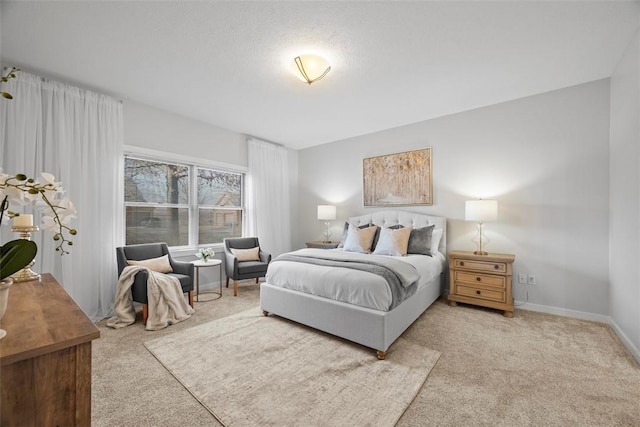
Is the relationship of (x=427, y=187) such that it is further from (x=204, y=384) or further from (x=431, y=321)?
(x=204, y=384)

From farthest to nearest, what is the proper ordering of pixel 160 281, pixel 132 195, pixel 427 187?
pixel 427 187
pixel 132 195
pixel 160 281

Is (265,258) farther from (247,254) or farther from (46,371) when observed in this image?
(46,371)

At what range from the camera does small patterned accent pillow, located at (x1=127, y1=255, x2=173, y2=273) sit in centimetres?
317

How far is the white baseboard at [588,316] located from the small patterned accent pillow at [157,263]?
440cm

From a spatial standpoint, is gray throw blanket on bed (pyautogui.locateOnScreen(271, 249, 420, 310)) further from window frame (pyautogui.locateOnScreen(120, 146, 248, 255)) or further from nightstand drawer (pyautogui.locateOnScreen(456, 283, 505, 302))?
window frame (pyautogui.locateOnScreen(120, 146, 248, 255))

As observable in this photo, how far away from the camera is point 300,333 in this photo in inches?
105

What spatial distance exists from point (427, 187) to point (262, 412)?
3.54 m

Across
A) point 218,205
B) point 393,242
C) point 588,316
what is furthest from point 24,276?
point 588,316

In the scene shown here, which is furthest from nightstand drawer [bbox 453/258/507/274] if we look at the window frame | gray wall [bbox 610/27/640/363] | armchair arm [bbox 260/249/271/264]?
the window frame

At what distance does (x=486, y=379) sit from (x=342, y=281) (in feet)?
4.13

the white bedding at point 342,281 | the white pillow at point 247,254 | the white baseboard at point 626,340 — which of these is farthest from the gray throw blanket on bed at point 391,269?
the white baseboard at point 626,340

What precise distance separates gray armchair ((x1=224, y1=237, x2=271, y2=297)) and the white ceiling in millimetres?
2106

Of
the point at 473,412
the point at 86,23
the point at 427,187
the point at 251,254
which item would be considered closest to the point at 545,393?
the point at 473,412

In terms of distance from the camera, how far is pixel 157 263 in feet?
10.8
